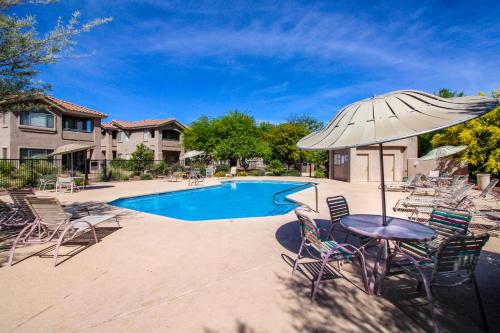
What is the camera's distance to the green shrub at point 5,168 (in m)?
14.1

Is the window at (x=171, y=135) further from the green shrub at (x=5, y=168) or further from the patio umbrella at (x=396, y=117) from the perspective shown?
the patio umbrella at (x=396, y=117)

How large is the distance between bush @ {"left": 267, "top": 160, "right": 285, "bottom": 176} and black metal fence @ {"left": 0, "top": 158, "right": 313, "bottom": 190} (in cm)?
66

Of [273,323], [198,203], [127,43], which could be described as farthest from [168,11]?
[273,323]

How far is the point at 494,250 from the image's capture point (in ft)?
15.6

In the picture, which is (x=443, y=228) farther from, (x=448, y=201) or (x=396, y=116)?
(x=448, y=201)

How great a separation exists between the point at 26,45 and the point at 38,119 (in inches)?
729

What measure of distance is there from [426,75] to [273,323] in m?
23.9

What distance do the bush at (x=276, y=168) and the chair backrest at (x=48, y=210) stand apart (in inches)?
914

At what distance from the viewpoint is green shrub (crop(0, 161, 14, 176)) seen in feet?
46.2

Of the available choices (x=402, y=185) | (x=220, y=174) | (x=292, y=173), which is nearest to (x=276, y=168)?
(x=292, y=173)

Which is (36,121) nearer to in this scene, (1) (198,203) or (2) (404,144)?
(1) (198,203)

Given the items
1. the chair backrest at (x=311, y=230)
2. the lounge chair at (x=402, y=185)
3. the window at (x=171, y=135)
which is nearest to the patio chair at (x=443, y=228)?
the chair backrest at (x=311, y=230)

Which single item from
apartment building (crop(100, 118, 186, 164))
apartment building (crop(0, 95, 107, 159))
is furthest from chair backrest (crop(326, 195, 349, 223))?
apartment building (crop(100, 118, 186, 164))

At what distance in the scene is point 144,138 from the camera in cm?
3391
